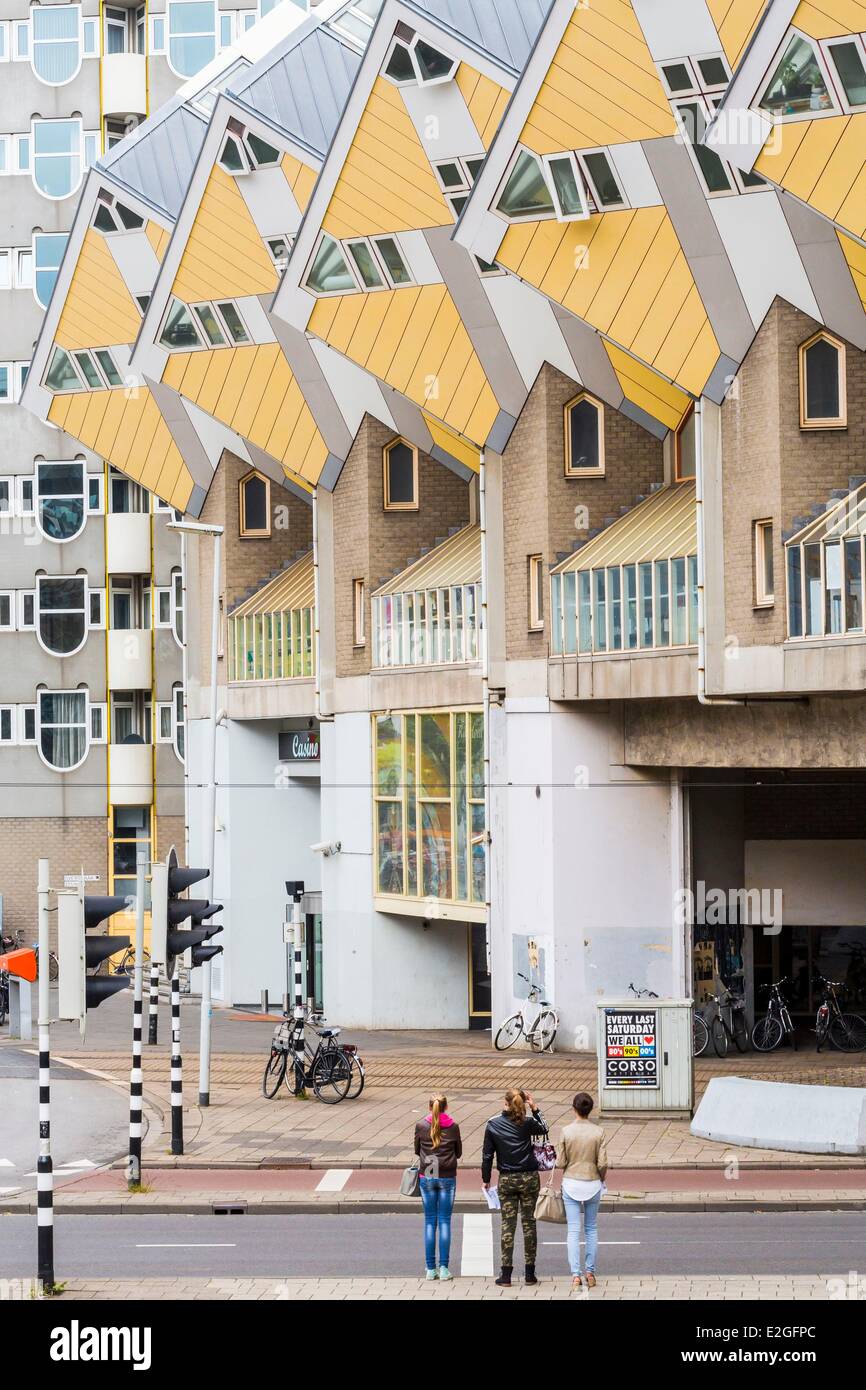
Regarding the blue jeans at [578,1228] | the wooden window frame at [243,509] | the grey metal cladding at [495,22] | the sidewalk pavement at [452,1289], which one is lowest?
the sidewalk pavement at [452,1289]

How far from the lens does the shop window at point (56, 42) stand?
5372 cm

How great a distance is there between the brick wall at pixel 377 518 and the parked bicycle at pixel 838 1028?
10.6 metres

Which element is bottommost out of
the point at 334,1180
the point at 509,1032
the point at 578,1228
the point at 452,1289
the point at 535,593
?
the point at 334,1180

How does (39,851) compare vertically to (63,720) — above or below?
below

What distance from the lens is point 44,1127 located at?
1630cm

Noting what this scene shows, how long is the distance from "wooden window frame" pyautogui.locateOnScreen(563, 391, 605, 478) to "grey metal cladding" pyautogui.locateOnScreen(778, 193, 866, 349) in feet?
21.6

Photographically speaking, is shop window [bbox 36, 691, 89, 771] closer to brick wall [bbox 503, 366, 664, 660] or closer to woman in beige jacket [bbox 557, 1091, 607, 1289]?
brick wall [bbox 503, 366, 664, 660]

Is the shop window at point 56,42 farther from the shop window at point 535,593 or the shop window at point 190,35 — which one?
the shop window at point 535,593

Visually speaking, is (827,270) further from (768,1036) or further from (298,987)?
(298,987)

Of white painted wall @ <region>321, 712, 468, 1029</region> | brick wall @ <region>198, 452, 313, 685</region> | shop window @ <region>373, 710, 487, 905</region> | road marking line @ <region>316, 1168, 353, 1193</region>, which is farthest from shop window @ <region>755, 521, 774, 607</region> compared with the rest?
brick wall @ <region>198, 452, 313, 685</region>

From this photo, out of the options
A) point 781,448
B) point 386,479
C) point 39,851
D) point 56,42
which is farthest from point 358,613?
point 56,42

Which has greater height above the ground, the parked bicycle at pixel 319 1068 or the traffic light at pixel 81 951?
the traffic light at pixel 81 951

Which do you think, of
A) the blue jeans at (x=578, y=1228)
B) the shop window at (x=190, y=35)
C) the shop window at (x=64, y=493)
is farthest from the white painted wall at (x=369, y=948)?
the shop window at (x=190, y=35)

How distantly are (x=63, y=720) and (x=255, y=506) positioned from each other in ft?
43.7
